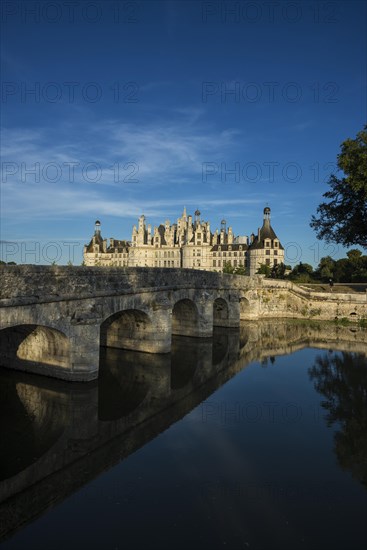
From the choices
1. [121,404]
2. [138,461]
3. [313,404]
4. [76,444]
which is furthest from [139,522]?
[313,404]

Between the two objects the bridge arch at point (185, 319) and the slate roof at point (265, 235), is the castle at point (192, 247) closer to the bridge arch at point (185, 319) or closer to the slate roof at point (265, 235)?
the slate roof at point (265, 235)

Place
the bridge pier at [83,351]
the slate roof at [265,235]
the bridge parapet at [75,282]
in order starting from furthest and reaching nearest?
Result: the slate roof at [265,235] → the bridge pier at [83,351] → the bridge parapet at [75,282]

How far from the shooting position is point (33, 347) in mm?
17469

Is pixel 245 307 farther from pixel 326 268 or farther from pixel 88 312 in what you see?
pixel 88 312

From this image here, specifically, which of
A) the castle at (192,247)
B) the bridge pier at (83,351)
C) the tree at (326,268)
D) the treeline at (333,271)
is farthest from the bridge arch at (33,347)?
the castle at (192,247)

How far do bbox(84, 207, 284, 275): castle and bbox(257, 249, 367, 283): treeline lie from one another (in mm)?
14142

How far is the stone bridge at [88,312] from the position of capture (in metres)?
14.1

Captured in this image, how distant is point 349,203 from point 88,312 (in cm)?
Answer: 2725

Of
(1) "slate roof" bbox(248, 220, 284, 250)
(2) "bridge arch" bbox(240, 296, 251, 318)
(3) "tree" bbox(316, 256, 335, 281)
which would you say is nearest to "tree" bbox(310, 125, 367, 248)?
(2) "bridge arch" bbox(240, 296, 251, 318)

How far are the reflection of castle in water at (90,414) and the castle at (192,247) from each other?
189 feet

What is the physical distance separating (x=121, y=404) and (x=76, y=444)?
342cm

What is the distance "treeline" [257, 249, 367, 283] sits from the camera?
55344mm

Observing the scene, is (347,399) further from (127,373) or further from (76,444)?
(76,444)

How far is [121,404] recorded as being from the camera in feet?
49.1
